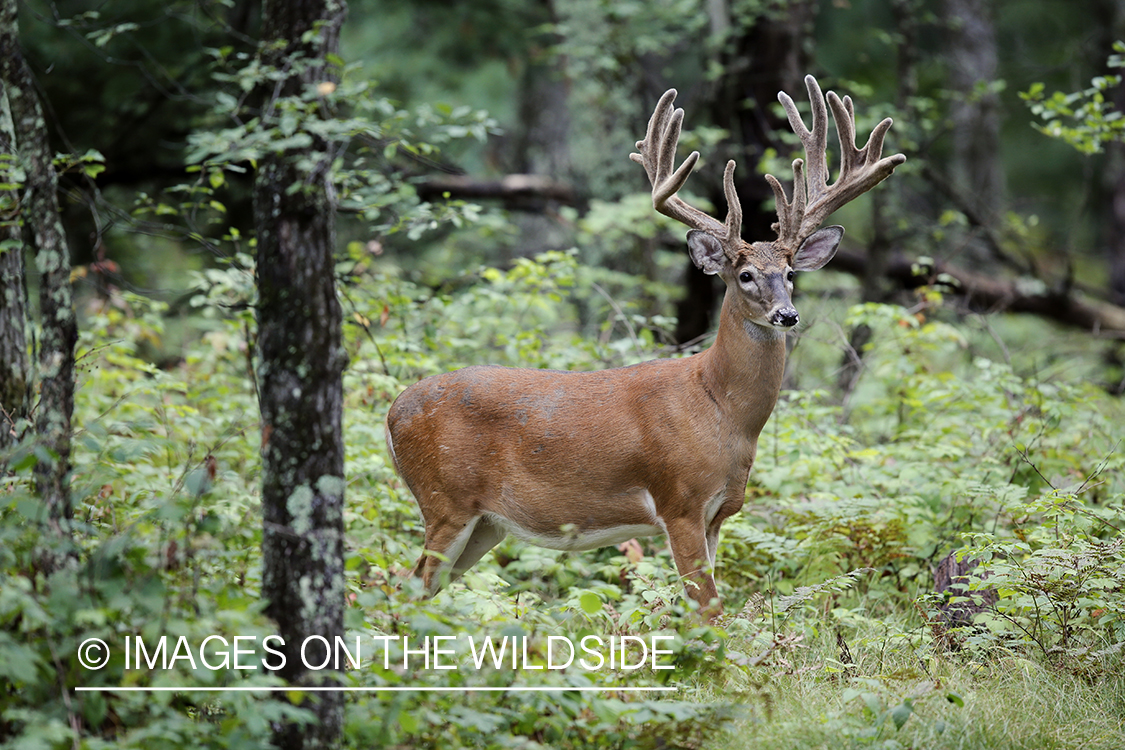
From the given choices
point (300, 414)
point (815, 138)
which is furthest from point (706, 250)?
point (300, 414)

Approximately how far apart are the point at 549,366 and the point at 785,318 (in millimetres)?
2687

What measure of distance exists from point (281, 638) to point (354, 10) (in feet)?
35.6

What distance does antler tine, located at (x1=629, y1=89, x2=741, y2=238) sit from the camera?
5078mm

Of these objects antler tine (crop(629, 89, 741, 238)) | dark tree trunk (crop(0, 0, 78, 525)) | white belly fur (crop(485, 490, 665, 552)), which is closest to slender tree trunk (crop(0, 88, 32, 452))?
dark tree trunk (crop(0, 0, 78, 525))

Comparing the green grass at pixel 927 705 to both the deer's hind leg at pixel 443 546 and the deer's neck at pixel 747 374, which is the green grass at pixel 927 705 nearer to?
the deer's neck at pixel 747 374

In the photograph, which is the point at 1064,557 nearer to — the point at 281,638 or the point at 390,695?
the point at 390,695

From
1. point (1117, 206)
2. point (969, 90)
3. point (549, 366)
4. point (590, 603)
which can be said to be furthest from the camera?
point (969, 90)

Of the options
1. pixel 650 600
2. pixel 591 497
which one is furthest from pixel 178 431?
pixel 650 600

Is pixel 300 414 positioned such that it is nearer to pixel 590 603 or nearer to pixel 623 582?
pixel 590 603

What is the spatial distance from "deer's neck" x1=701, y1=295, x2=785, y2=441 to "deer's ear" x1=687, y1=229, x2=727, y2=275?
314 millimetres

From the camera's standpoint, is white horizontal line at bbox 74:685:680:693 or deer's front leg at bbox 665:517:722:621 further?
deer's front leg at bbox 665:517:722:621

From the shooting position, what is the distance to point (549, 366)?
7148 millimetres

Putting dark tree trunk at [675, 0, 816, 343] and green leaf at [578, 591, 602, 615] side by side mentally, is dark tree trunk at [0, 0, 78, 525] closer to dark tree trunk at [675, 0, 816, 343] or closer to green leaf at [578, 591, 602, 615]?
green leaf at [578, 591, 602, 615]

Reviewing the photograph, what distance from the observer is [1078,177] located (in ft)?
85.7
